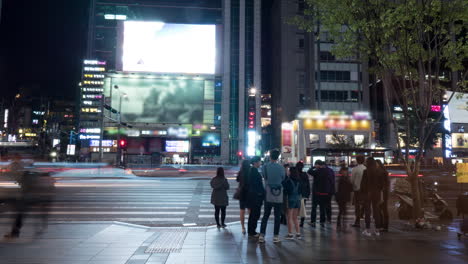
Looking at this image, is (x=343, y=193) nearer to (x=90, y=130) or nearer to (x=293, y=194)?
(x=293, y=194)

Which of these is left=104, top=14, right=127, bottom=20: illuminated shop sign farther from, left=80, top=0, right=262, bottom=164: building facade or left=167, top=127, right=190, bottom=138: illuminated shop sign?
left=167, top=127, right=190, bottom=138: illuminated shop sign

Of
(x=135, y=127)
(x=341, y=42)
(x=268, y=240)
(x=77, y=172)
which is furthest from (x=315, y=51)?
(x=268, y=240)

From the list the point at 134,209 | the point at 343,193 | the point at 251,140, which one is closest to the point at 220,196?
the point at 343,193

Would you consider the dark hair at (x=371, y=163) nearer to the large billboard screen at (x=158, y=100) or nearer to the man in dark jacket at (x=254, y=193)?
the man in dark jacket at (x=254, y=193)

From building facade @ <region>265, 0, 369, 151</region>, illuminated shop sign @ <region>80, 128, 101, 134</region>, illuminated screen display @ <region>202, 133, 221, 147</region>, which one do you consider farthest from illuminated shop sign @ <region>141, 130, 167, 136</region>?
illuminated shop sign @ <region>80, 128, 101, 134</region>

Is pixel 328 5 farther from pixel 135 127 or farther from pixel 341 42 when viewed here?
pixel 135 127

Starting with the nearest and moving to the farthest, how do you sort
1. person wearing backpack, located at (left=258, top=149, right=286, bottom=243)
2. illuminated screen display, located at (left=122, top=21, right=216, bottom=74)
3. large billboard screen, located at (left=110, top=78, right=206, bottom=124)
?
person wearing backpack, located at (left=258, top=149, right=286, bottom=243)
illuminated screen display, located at (left=122, top=21, right=216, bottom=74)
large billboard screen, located at (left=110, top=78, right=206, bottom=124)

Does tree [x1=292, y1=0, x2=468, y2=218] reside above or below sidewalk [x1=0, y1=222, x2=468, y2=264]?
above

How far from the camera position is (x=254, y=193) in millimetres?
7957

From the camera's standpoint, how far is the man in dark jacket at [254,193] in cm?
796

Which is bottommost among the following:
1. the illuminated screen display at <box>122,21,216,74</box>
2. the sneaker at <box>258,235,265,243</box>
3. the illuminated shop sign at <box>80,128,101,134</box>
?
the sneaker at <box>258,235,265,243</box>

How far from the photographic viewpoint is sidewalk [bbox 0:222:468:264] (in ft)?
20.3

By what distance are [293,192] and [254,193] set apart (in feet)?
3.15

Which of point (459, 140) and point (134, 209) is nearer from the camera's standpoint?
point (134, 209)
